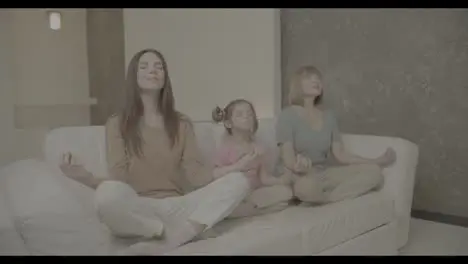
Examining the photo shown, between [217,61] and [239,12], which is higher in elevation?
[239,12]

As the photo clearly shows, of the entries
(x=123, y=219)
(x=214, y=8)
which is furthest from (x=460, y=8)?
(x=123, y=219)

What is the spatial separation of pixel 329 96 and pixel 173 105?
42cm

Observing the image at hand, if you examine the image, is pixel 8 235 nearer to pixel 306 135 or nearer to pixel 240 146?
pixel 240 146

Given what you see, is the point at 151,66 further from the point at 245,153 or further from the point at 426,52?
the point at 426,52

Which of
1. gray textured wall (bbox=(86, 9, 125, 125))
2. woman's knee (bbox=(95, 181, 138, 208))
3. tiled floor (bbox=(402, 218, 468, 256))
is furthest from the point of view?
tiled floor (bbox=(402, 218, 468, 256))

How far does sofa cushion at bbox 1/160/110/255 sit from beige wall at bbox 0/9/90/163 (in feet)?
0.26

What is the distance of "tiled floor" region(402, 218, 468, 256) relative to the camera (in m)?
1.46

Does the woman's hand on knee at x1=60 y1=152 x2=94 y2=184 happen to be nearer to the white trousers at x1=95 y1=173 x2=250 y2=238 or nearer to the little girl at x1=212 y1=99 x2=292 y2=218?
the white trousers at x1=95 y1=173 x2=250 y2=238

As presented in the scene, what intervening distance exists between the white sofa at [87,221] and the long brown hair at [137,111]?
6 cm

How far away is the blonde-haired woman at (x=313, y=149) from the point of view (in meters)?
1.47

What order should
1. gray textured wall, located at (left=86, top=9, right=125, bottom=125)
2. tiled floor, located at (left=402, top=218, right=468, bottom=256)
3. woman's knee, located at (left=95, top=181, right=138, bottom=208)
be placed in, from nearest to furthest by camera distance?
woman's knee, located at (left=95, top=181, right=138, bottom=208)
gray textured wall, located at (left=86, top=9, right=125, bottom=125)
tiled floor, located at (left=402, top=218, right=468, bottom=256)

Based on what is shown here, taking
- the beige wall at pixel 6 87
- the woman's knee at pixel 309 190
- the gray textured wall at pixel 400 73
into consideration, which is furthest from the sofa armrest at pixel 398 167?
the beige wall at pixel 6 87

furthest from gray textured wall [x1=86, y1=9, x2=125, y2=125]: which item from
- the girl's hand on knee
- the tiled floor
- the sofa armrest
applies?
the tiled floor

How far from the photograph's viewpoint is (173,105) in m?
1.35
